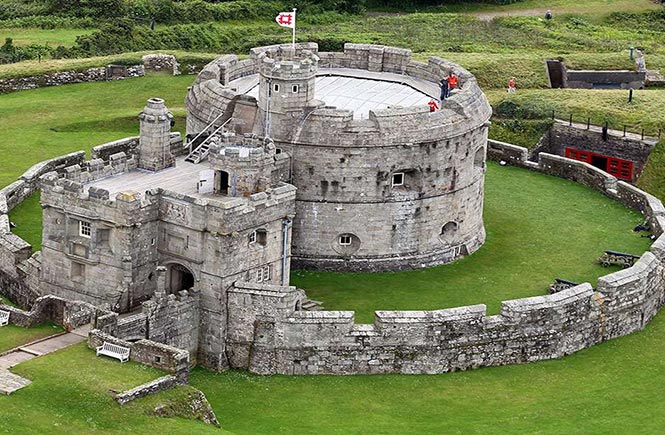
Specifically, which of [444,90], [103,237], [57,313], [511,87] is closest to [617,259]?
[444,90]

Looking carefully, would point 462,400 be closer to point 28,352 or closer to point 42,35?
point 28,352

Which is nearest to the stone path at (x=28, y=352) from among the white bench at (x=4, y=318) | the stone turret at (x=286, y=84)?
the white bench at (x=4, y=318)

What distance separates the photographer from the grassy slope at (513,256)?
76.7 meters

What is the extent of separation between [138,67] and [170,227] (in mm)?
43620

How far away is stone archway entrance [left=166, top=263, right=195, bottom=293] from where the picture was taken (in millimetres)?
71438

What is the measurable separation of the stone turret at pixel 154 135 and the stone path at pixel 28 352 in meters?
10.1

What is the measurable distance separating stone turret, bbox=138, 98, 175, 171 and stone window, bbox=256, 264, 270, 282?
25.4 ft

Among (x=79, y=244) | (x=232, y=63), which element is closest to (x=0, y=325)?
(x=79, y=244)

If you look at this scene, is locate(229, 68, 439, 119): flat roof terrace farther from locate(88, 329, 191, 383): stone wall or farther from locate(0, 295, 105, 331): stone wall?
locate(88, 329, 191, 383): stone wall

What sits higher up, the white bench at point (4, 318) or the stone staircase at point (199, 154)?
the stone staircase at point (199, 154)

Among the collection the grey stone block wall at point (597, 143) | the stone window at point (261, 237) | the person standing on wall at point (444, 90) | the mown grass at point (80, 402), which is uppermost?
the person standing on wall at point (444, 90)

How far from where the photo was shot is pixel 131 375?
63.9m

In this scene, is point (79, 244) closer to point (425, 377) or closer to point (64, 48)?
point (425, 377)

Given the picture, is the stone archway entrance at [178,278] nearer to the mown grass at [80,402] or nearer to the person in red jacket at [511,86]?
the mown grass at [80,402]
